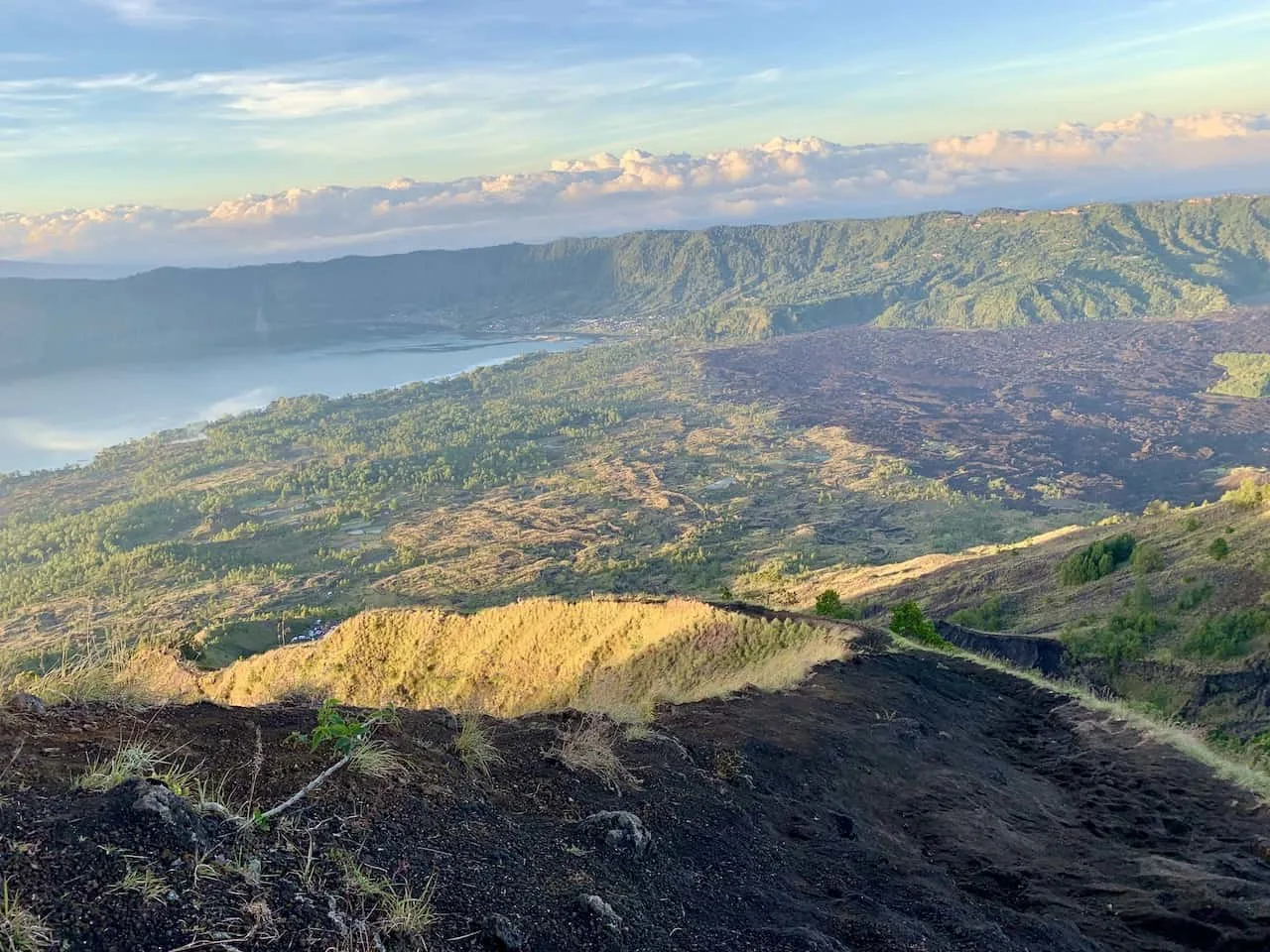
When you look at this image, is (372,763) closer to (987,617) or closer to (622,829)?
(622,829)


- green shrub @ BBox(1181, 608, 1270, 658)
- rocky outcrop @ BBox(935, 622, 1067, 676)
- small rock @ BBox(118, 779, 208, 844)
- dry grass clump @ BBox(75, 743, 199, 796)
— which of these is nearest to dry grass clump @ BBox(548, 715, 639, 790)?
dry grass clump @ BBox(75, 743, 199, 796)

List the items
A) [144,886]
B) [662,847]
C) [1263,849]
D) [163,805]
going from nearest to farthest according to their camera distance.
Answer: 1. [144,886]
2. [163,805]
3. [662,847]
4. [1263,849]

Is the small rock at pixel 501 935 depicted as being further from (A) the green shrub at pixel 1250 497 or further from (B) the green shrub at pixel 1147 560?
(A) the green shrub at pixel 1250 497

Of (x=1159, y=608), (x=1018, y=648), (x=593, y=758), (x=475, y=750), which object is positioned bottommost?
(x=1018, y=648)

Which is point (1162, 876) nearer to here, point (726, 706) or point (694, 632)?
point (726, 706)

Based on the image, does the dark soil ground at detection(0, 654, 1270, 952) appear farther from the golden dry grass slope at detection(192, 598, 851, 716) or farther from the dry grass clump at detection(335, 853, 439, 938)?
the golden dry grass slope at detection(192, 598, 851, 716)

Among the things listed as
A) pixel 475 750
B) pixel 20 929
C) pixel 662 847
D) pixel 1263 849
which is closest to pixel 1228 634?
pixel 1263 849

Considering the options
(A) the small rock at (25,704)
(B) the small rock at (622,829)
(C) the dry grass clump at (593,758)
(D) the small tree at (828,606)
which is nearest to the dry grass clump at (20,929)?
(A) the small rock at (25,704)

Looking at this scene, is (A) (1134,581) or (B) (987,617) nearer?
(A) (1134,581)

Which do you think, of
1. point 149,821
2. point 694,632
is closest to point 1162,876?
point 149,821
